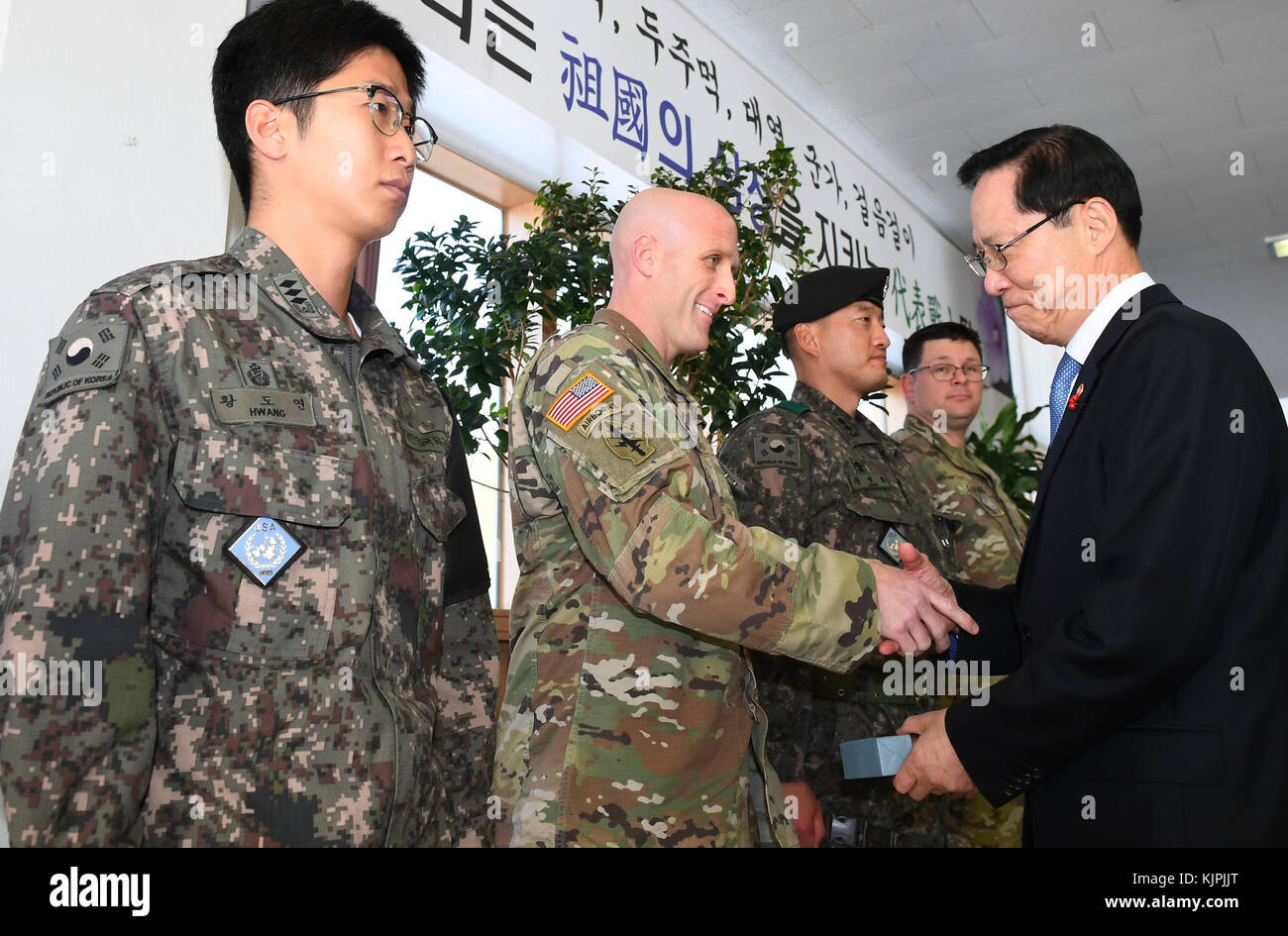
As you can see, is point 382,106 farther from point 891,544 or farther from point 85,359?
point 891,544

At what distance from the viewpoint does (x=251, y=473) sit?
105cm

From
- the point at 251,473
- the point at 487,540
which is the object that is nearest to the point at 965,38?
the point at 487,540

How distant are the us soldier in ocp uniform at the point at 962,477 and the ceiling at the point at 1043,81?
168cm

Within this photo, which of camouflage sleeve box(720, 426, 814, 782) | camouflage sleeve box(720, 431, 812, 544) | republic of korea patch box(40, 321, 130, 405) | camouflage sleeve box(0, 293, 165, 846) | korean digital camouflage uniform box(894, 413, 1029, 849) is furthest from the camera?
korean digital camouflage uniform box(894, 413, 1029, 849)

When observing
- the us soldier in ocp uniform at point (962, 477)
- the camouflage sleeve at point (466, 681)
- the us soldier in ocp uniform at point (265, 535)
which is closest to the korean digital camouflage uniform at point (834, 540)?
the us soldier in ocp uniform at point (962, 477)

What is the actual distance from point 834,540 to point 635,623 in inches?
38.3

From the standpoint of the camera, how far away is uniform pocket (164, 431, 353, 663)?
1.02 m

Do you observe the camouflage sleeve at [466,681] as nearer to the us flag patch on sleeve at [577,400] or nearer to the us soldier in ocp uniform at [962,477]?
the us flag patch on sleeve at [577,400]

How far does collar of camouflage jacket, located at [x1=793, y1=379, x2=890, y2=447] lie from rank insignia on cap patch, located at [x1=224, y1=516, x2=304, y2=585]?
1.78 metres

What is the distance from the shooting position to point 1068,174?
1.59 meters

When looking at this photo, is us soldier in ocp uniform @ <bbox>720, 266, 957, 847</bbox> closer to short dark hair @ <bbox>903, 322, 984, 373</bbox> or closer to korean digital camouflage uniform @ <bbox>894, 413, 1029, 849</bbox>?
korean digital camouflage uniform @ <bbox>894, 413, 1029, 849</bbox>

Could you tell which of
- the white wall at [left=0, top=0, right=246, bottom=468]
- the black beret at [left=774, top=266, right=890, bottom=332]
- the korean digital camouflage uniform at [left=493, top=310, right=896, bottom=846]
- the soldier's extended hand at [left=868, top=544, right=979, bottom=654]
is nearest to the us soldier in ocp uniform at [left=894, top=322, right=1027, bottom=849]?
the black beret at [left=774, top=266, right=890, bottom=332]
